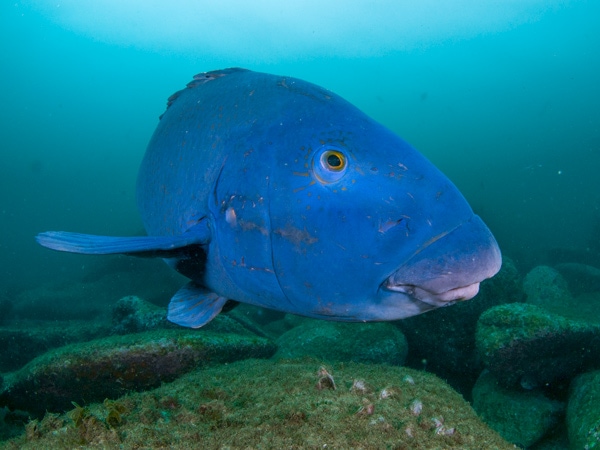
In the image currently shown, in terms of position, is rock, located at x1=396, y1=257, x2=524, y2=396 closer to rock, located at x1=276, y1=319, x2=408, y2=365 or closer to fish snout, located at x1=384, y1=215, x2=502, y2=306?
rock, located at x1=276, y1=319, x2=408, y2=365

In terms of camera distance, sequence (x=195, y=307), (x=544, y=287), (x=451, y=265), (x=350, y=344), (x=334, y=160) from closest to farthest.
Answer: (x=451, y=265) < (x=334, y=160) < (x=195, y=307) < (x=350, y=344) < (x=544, y=287)

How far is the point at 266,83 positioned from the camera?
198 centimetres

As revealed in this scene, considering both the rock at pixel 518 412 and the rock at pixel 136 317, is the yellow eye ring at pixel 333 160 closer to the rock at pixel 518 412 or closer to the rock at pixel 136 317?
the rock at pixel 518 412

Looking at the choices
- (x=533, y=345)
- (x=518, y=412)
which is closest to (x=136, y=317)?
(x=518, y=412)

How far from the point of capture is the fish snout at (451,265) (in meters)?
1.21

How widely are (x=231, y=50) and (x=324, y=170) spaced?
92.1 m

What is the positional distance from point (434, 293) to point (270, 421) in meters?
1.08

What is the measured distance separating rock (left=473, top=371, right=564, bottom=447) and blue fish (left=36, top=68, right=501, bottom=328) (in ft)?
13.6

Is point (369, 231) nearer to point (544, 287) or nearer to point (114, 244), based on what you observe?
point (114, 244)

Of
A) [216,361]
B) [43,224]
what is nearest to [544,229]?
[216,361]

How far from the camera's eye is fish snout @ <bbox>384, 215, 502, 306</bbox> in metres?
1.21

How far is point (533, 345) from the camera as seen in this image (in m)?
4.43

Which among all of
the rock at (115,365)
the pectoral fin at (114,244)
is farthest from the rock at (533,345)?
the pectoral fin at (114,244)

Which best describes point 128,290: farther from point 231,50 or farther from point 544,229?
point 231,50
